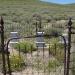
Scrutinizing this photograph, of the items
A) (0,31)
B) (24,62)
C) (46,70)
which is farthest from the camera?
(24,62)

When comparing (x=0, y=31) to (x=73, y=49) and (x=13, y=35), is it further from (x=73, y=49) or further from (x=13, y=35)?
(x=13, y=35)

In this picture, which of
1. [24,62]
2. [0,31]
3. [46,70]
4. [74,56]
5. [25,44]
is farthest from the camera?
[25,44]

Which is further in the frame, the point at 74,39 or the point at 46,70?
the point at 74,39

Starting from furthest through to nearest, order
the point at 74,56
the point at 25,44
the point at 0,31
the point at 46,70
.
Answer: the point at 25,44, the point at 46,70, the point at 74,56, the point at 0,31

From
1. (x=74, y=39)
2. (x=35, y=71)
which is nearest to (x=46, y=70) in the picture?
(x=35, y=71)

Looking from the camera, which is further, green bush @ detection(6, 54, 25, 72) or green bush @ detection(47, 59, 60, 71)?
green bush @ detection(6, 54, 25, 72)

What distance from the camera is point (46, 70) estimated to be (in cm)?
885

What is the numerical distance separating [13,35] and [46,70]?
299 cm

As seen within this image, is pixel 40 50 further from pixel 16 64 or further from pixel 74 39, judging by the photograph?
pixel 16 64

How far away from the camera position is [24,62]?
31.0ft

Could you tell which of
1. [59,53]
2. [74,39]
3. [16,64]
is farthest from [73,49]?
[74,39]

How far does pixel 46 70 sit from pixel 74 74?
1.25 meters

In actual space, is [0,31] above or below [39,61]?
above

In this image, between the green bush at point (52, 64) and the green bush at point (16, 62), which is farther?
the green bush at point (16, 62)
